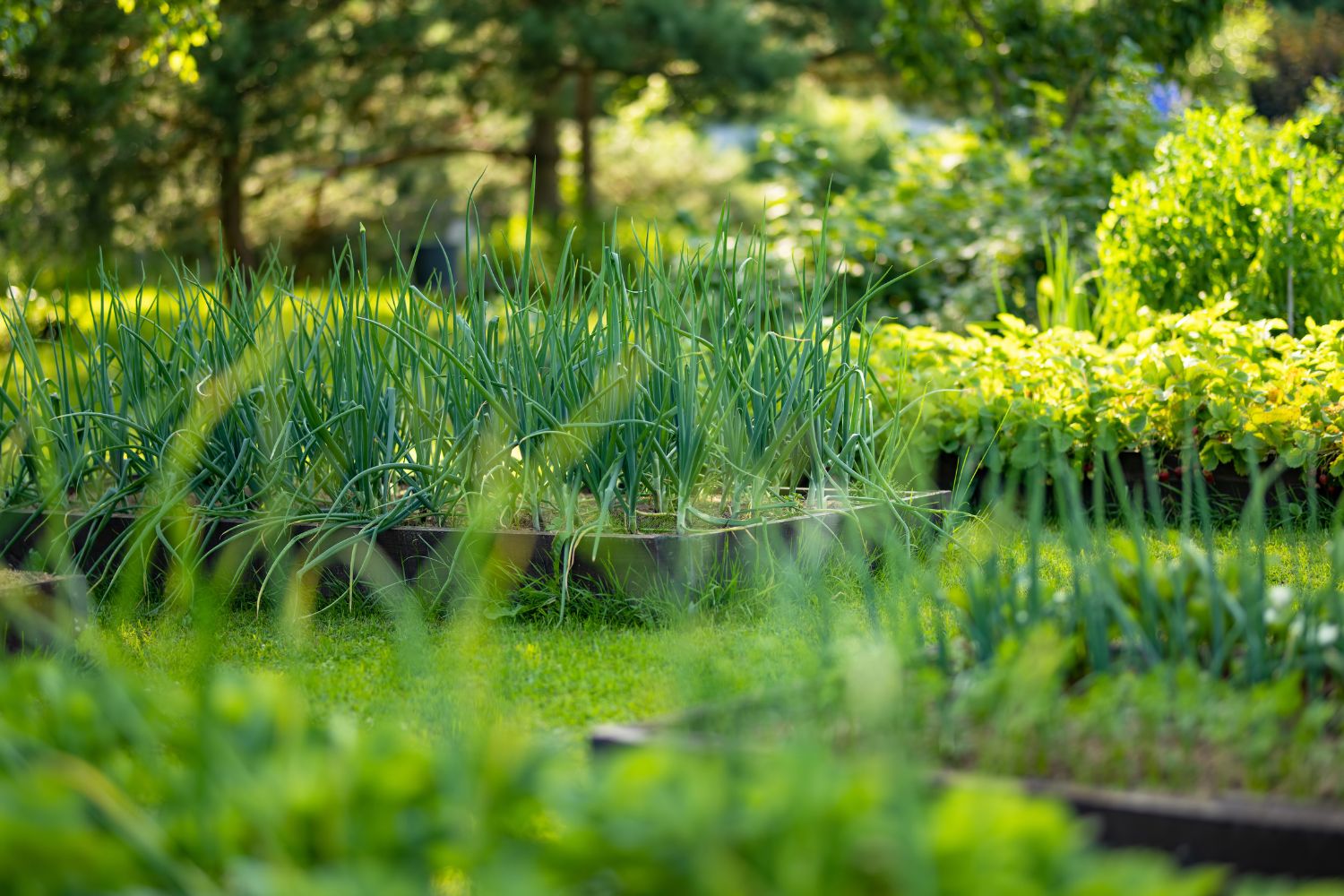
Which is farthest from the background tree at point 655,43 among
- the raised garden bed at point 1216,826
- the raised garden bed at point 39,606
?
the raised garden bed at point 1216,826

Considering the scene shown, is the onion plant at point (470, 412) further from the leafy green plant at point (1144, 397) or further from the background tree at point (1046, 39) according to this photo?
the background tree at point (1046, 39)

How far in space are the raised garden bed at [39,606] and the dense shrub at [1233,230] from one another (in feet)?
12.4

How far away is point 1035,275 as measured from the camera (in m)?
6.85

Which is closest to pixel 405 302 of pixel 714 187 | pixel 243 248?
pixel 243 248

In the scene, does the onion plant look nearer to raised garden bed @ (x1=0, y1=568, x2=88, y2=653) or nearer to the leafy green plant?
A: raised garden bed @ (x1=0, y1=568, x2=88, y2=653)

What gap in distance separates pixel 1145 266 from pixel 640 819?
15.0ft

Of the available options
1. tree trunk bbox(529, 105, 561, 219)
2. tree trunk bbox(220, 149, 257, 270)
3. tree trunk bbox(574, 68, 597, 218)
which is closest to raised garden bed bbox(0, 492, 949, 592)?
tree trunk bbox(220, 149, 257, 270)

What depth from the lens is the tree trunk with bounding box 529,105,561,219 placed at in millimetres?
14297

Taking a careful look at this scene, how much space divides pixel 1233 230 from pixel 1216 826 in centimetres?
413

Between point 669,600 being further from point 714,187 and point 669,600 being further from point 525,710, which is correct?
point 714,187

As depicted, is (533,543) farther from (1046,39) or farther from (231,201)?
(231,201)

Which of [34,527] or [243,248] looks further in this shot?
[243,248]

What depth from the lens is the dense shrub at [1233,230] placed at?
16.5 ft

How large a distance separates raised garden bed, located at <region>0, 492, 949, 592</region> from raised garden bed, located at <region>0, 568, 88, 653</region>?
334mm
